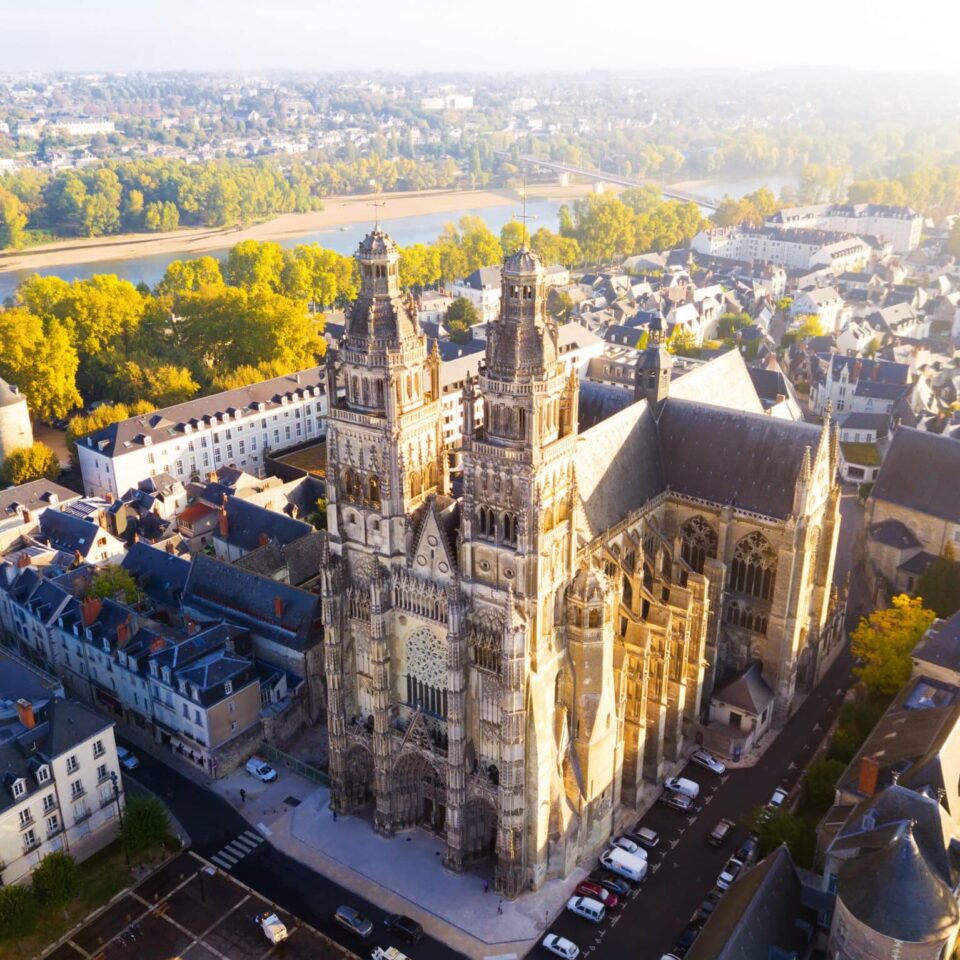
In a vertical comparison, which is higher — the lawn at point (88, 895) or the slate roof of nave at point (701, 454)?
the slate roof of nave at point (701, 454)

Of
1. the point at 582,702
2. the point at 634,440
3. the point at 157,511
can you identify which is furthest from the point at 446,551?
the point at 157,511

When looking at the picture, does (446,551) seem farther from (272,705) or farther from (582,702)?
(272,705)

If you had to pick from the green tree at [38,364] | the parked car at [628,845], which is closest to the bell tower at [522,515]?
the parked car at [628,845]

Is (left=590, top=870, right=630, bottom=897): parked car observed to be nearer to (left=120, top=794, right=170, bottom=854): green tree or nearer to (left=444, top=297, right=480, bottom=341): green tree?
(left=120, top=794, right=170, bottom=854): green tree

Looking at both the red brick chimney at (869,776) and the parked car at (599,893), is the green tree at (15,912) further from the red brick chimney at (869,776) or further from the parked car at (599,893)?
the red brick chimney at (869,776)

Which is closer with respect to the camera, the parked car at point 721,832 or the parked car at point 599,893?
the parked car at point 599,893

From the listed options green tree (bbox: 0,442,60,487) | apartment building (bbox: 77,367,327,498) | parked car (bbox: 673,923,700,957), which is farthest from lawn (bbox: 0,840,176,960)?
green tree (bbox: 0,442,60,487)
